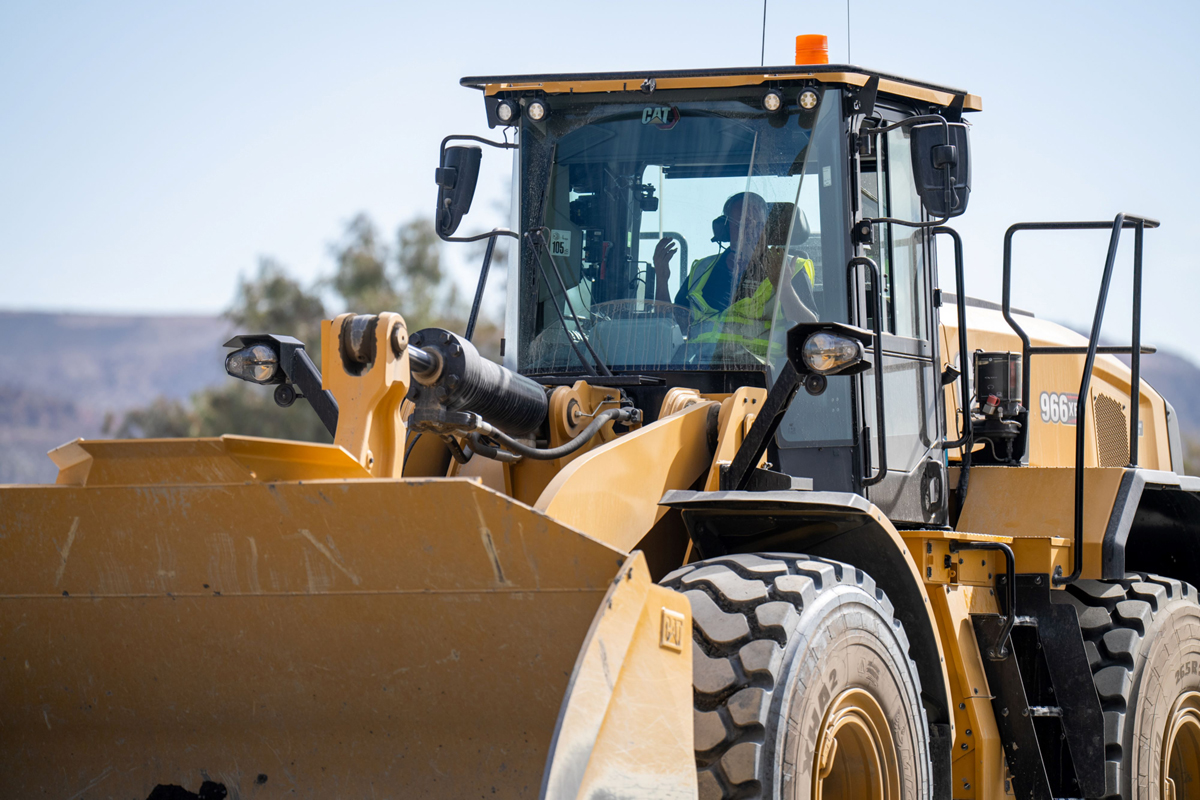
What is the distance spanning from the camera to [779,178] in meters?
4.96

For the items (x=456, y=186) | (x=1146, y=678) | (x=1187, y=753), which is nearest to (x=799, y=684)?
(x=456, y=186)

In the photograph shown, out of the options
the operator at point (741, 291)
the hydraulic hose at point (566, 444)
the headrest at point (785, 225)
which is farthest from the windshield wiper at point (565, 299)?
the headrest at point (785, 225)

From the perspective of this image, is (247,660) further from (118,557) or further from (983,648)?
(983,648)

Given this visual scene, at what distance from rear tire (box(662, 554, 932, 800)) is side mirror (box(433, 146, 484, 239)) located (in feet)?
6.65

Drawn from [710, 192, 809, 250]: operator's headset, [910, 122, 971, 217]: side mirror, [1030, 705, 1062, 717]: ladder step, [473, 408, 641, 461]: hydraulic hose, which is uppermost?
[910, 122, 971, 217]: side mirror

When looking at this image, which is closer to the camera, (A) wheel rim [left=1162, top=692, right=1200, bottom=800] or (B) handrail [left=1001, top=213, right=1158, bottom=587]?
(B) handrail [left=1001, top=213, right=1158, bottom=587]

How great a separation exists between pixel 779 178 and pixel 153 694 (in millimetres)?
2868

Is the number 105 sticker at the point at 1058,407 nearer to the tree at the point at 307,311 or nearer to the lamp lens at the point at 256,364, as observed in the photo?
the lamp lens at the point at 256,364

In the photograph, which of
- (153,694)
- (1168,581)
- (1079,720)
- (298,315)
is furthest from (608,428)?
(298,315)

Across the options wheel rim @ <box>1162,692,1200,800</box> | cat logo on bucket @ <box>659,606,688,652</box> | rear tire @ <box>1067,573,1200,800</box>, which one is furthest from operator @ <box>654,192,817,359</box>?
wheel rim @ <box>1162,692,1200,800</box>

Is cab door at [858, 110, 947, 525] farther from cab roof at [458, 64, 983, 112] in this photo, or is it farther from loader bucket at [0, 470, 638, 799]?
loader bucket at [0, 470, 638, 799]

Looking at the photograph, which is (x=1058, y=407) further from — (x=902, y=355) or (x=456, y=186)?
(x=456, y=186)

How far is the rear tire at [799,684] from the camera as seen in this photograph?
3471mm

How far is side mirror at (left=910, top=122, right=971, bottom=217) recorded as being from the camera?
15.0 ft
